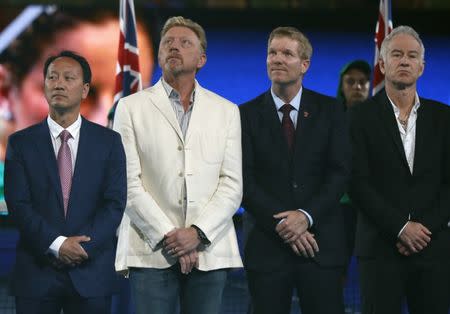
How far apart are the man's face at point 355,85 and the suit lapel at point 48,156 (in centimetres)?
246

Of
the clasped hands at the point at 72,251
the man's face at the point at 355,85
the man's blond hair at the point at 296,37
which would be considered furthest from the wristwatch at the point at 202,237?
the man's face at the point at 355,85

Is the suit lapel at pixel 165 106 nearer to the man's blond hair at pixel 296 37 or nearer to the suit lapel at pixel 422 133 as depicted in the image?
the man's blond hair at pixel 296 37

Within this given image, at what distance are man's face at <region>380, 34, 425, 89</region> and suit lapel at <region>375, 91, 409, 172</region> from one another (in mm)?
93

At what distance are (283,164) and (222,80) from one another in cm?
449

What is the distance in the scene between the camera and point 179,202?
11.8 feet

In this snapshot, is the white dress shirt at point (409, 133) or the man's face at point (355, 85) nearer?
the white dress shirt at point (409, 133)

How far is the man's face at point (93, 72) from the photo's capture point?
8.04m

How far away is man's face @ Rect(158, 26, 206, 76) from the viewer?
3.76 metres

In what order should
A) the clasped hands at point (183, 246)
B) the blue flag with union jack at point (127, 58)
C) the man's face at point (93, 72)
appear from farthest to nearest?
1. the man's face at point (93, 72)
2. the blue flag with union jack at point (127, 58)
3. the clasped hands at point (183, 246)

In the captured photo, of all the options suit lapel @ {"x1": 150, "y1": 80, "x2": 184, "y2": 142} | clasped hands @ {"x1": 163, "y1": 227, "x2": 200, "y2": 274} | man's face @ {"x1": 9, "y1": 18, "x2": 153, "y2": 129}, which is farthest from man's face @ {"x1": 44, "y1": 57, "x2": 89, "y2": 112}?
man's face @ {"x1": 9, "y1": 18, "x2": 153, "y2": 129}

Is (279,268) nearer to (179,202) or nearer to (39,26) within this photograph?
(179,202)

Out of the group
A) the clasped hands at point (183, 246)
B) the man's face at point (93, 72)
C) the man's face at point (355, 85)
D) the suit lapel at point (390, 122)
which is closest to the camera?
the clasped hands at point (183, 246)

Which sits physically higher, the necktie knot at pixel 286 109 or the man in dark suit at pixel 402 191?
the necktie knot at pixel 286 109

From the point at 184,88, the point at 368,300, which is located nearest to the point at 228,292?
the point at 368,300
